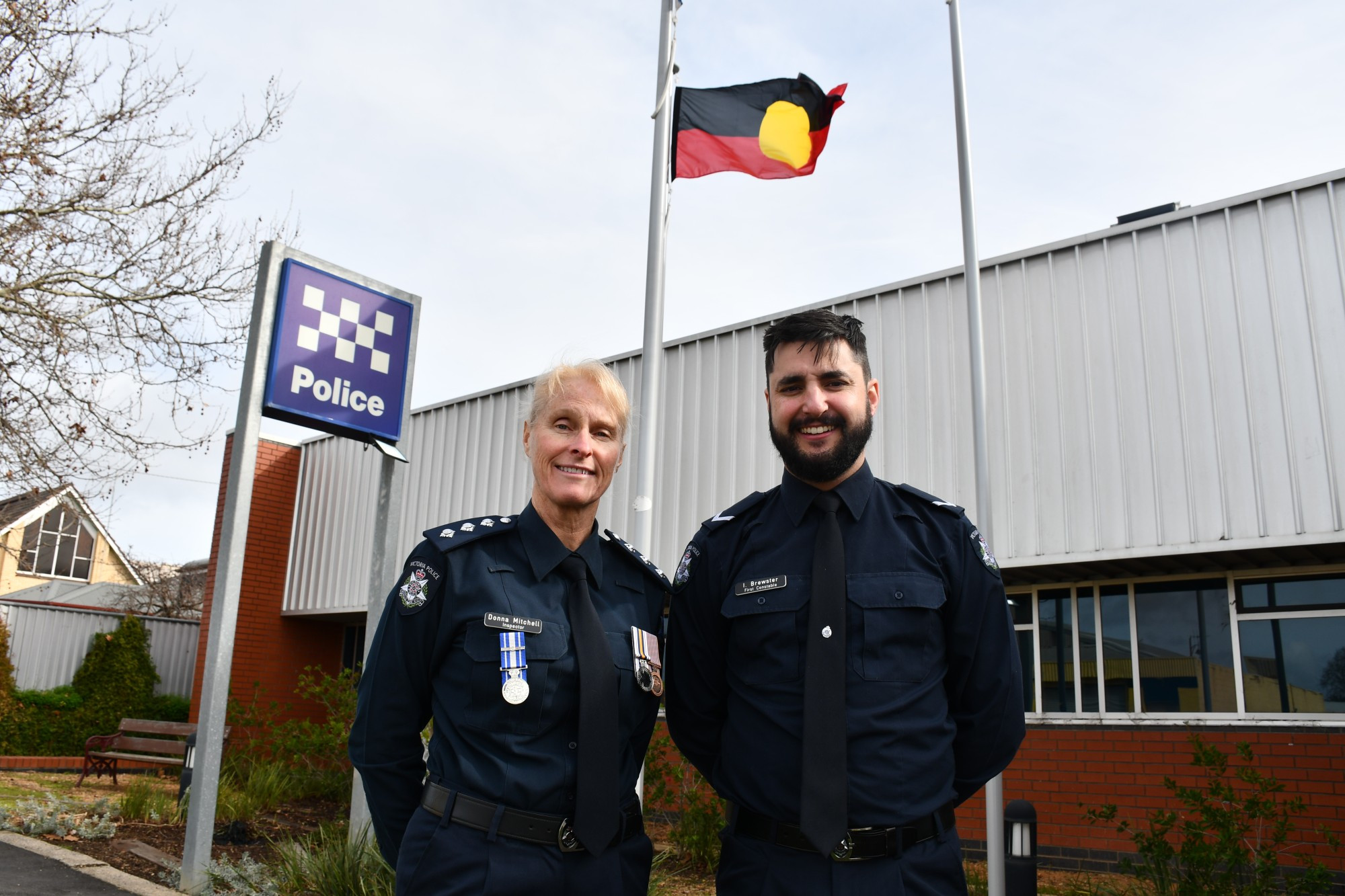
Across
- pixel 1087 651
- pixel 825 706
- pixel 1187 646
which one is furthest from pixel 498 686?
pixel 1087 651

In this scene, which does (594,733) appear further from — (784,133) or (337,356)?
(784,133)

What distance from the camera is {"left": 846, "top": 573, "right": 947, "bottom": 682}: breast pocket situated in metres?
2.40

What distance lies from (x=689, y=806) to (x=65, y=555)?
3052 cm

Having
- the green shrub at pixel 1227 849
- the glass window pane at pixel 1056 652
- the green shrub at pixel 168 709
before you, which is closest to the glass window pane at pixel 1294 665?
the green shrub at pixel 1227 849

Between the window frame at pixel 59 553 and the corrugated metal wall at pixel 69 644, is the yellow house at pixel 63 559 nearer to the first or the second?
the window frame at pixel 59 553

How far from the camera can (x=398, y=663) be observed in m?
2.49

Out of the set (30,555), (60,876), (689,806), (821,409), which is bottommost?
(60,876)

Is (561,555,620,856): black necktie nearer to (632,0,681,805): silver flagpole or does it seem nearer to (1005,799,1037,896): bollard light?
(632,0,681,805): silver flagpole

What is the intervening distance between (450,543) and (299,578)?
14728mm

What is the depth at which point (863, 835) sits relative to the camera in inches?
87.7

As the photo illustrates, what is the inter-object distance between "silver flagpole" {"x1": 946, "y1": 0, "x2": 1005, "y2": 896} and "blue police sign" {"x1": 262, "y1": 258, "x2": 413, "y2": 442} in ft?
13.0

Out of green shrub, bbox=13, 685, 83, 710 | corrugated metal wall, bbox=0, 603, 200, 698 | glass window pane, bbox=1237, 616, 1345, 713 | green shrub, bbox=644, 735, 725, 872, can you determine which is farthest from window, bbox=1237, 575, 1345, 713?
green shrub, bbox=13, 685, 83, 710

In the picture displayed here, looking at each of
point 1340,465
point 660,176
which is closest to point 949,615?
point 660,176

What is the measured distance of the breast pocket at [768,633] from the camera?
2449 millimetres
